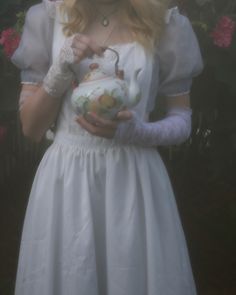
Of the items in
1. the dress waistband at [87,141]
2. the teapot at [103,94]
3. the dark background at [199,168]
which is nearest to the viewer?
the teapot at [103,94]

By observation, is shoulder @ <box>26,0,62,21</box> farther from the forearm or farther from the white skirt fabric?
the white skirt fabric

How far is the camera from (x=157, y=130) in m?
1.95

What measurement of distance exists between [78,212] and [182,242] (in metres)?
0.37

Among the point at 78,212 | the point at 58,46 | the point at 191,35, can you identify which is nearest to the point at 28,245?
the point at 78,212

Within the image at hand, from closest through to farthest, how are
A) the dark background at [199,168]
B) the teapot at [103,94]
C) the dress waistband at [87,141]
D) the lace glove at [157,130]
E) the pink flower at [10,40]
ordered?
1. the teapot at [103,94]
2. the lace glove at [157,130]
3. the dress waistband at [87,141]
4. the pink flower at [10,40]
5. the dark background at [199,168]

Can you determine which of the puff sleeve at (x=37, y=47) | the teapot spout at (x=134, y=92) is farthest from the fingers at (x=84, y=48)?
the puff sleeve at (x=37, y=47)

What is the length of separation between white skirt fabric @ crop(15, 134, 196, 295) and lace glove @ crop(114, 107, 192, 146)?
0.08 m

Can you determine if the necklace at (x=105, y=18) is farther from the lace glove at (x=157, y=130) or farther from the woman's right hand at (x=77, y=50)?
the lace glove at (x=157, y=130)

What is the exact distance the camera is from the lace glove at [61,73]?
6.04 ft

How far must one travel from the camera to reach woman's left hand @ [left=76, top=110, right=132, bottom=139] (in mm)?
1793

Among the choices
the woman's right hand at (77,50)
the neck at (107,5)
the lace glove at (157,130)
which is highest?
the neck at (107,5)

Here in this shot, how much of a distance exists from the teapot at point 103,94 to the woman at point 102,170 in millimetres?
72

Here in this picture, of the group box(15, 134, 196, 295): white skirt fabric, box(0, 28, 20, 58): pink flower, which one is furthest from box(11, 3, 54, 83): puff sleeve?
box(0, 28, 20, 58): pink flower

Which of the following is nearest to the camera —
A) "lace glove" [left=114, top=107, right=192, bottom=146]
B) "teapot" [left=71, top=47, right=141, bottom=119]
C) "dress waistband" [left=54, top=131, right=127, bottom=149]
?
"teapot" [left=71, top=47, right=141, bottom=119]
